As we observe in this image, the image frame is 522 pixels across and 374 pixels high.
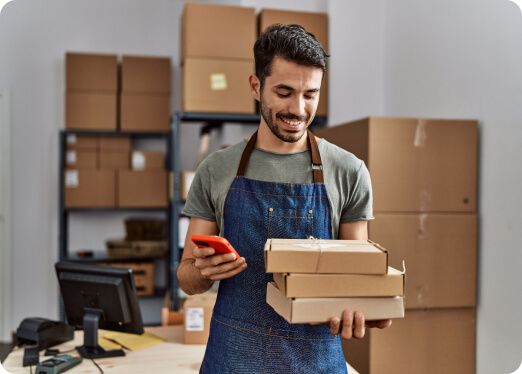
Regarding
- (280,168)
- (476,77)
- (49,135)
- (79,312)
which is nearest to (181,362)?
(79,312)

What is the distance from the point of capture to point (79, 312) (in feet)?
Answer: 7.16

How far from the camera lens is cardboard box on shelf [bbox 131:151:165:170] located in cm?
427

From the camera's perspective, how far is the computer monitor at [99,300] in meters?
2.07

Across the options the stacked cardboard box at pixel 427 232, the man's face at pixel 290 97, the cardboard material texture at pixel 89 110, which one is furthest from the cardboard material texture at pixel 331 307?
the cardboard material texture at pixel 89 110

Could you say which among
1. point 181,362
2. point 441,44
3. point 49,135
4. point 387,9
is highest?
point 387,9

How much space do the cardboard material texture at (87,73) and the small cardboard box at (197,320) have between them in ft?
8.10

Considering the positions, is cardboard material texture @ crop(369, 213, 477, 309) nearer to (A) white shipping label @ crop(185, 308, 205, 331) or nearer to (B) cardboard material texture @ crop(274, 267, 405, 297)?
(A) white shipping label @ crop(185, 308, 205, 331)

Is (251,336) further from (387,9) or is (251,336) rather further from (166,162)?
(166,162)

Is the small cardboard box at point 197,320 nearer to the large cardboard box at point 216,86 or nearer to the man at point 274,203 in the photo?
the man at point 274,203

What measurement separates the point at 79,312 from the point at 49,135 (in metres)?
2.69

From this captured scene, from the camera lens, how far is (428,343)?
2.17 m

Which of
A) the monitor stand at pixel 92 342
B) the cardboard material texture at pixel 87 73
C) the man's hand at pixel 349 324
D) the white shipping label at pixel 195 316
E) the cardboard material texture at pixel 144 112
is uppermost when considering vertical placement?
the cardboard material texture at pixel 87 73

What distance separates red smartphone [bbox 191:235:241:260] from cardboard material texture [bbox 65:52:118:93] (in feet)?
10.8

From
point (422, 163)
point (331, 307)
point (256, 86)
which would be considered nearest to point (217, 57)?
point (422, 163)
